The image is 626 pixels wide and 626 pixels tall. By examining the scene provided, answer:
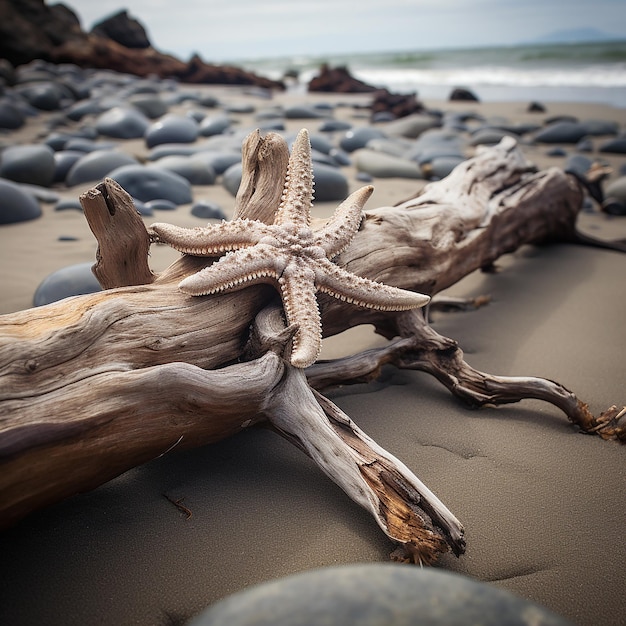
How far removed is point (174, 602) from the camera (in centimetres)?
189

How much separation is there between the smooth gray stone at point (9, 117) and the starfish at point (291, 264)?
902 centimetres

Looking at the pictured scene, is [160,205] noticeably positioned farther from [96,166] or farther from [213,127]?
[213,127]

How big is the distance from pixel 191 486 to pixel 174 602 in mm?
541

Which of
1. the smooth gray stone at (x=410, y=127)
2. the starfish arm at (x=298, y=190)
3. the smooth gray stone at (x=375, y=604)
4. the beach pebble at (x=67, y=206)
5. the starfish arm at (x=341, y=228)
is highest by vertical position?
the starfish arm at (x=298, y=190)

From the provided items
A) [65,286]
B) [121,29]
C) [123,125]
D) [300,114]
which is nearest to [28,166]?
[123,125]

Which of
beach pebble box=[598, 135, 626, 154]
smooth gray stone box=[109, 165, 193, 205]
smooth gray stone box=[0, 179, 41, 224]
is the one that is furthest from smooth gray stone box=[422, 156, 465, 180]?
smooth gray stone box=[0, 179, 41, 224]

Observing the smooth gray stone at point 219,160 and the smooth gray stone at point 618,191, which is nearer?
the smooth gray stone at point 618,191

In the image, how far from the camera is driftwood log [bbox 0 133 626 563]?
6.50ft

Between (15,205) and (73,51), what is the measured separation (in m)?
18.0

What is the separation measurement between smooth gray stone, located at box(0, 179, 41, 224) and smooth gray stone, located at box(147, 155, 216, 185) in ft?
5.89

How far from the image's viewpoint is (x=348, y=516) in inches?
89.0

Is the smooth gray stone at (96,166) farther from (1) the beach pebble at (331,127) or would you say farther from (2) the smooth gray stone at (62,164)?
(1) the beach pebble at (331,127)

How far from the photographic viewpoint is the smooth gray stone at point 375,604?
1.16 metres

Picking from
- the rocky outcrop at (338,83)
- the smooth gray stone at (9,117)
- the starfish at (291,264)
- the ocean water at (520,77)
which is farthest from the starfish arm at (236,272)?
the rocky outcrop at (338,83)
